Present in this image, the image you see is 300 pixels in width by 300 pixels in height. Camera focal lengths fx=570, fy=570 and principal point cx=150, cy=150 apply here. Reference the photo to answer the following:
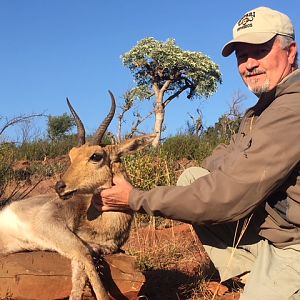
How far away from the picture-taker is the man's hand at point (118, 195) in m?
4.01

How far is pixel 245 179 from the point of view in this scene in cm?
344

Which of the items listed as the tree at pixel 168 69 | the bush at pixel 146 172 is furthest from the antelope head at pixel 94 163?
the tree at pixel 168 69

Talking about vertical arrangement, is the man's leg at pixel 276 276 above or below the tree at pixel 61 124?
above

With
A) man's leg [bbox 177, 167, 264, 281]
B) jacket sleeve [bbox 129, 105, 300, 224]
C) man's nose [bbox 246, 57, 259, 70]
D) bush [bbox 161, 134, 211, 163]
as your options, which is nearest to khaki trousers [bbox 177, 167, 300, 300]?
man's leg [bbox 177, 167, 264, 281]

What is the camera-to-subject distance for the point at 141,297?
16.9 ft

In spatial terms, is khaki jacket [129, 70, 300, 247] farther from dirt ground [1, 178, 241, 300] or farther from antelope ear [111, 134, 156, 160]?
antelope ear [111, 134, 156, 160]

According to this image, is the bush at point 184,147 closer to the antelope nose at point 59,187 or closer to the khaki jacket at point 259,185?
the antelope nose at point 59,187

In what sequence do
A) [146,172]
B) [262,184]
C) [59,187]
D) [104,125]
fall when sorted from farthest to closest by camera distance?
[146,172] → [104,125] → [59,187] → [262,184]

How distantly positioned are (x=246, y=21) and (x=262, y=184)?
3.88 feet

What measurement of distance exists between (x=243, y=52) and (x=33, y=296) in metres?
2.66

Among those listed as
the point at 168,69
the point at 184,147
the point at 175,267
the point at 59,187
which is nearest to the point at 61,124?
the point at 168,69

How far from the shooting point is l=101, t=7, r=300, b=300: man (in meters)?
3.42

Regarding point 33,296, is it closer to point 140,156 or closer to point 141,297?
point 141,297

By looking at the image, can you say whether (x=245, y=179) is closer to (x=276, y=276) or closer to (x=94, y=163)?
(x=276, y=276)
